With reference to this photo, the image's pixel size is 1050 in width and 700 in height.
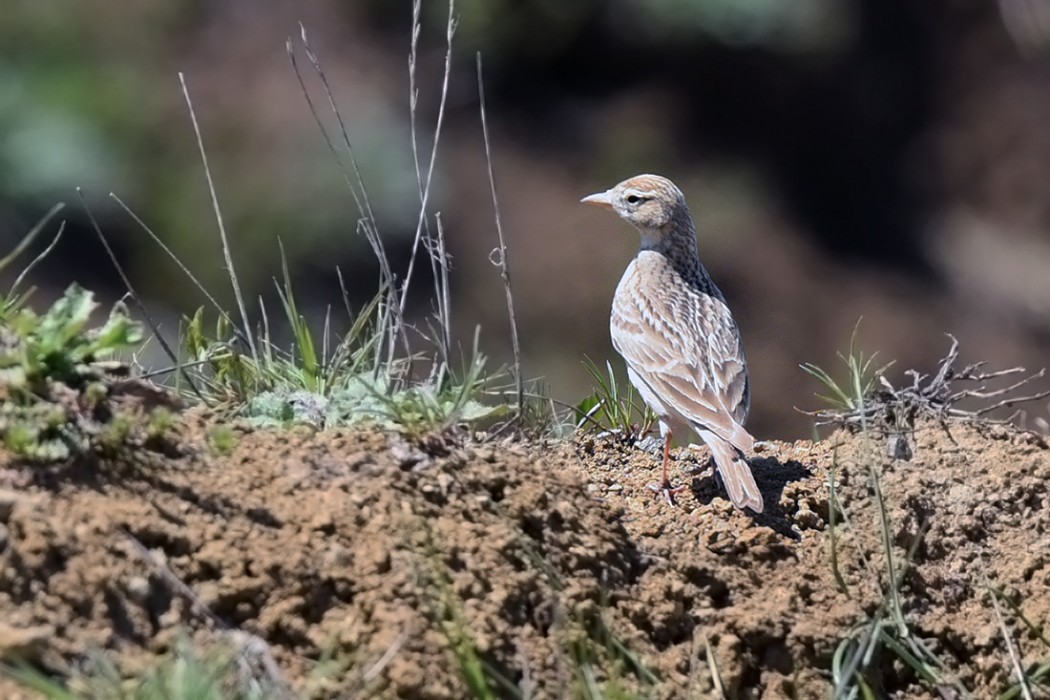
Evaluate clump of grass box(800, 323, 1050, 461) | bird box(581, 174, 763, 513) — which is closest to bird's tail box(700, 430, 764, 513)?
bird box(581, 174, 763, 513)

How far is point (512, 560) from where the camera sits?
13.1 ft

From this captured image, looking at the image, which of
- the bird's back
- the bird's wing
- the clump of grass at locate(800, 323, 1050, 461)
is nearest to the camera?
the clump of grass at locate(800, 323, 1050, 461)

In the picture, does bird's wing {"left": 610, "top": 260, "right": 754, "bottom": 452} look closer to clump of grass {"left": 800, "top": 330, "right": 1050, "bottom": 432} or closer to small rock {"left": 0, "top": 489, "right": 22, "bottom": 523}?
clump of grass {"left": 800, "top": 330, "right": 1050, "bottom": 432}

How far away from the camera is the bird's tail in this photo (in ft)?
15.0

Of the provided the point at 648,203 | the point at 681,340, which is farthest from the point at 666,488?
the point at 648,203

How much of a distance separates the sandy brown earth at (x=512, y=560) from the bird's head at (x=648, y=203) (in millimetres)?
2151

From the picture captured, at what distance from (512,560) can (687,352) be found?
1.95 meters

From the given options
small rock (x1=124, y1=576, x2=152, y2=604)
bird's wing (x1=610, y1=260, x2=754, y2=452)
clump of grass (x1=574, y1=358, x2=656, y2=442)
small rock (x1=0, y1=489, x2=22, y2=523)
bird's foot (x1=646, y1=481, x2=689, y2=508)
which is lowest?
small rock (x1=124, y1=576, x2=152, y2=604)

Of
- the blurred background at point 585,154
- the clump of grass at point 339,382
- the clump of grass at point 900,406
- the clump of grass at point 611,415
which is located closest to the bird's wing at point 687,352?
the clump of grass at point 611,415

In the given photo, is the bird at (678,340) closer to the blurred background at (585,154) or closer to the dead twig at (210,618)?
the dead twig at (210,618)

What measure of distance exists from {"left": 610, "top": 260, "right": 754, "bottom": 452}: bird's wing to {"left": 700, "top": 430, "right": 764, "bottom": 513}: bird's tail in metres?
0.04

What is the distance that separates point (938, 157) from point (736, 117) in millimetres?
2160

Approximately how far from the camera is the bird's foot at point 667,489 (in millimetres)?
4770

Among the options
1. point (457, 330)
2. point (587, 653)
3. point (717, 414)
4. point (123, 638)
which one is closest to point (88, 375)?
point (123, 638)
